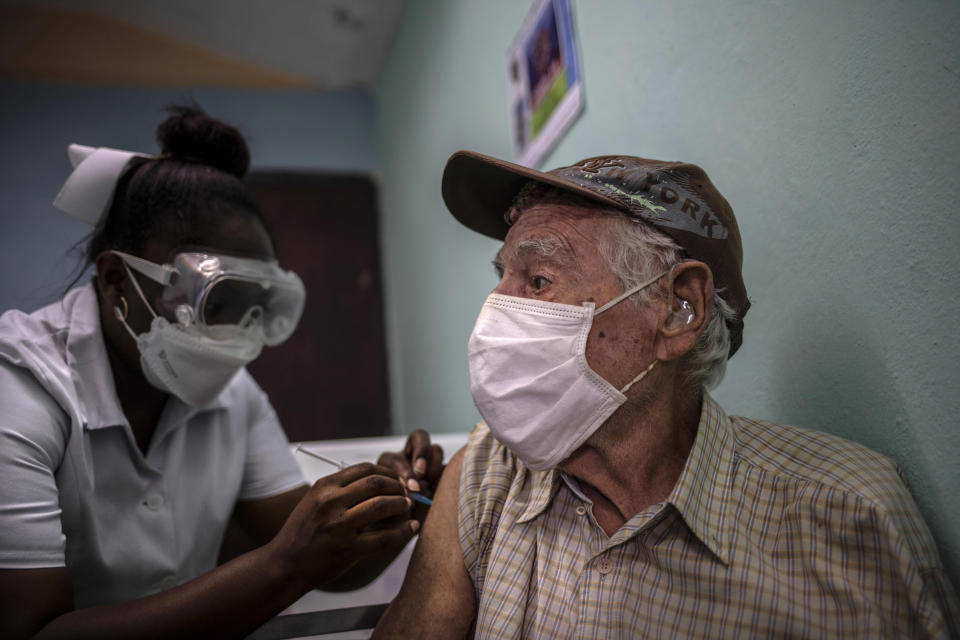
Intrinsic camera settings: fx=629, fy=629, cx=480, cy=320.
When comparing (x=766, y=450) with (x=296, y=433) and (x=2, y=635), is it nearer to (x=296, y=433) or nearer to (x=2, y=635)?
(x=2, y=635)

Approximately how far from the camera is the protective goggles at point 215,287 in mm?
1311

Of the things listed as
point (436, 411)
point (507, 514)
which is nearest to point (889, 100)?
point (507, 514)

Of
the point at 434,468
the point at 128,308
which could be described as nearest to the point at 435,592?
the point at 434,468

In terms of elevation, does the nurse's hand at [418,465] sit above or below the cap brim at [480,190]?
below

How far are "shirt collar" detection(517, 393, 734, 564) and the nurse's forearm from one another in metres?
0.42

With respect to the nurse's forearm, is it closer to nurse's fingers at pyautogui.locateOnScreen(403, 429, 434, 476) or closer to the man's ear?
nurse's fingers at pyautogui.locateOnScreen(403, 429, 434, 476)

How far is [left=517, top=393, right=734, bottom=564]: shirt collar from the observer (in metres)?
0.91

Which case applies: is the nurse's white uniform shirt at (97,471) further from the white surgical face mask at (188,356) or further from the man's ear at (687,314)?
the man's ear at (687,314)

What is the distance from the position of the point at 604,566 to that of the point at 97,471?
1.02 m

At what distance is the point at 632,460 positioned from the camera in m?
1.04

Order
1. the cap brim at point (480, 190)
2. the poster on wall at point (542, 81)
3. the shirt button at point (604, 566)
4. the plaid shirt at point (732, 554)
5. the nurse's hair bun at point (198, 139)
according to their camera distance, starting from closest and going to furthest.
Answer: the plaid shirt at point (732, 554) → the shirt button at point (604, 566) → the cap brim at point (480, 190) → the nurse's hair bun at point (198, 139) → the poster on wall at point (542, 81)

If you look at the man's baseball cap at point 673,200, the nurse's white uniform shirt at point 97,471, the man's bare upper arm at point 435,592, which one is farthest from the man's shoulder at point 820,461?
the nurse's white uniform shirt at point 97,471

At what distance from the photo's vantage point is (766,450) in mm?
1019

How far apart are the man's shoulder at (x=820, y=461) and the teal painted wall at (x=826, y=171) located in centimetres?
8
